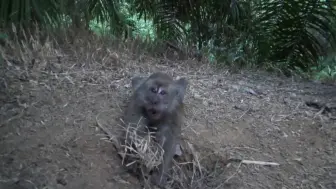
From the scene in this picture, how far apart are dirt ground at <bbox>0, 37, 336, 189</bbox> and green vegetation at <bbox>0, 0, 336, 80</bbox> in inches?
35.0

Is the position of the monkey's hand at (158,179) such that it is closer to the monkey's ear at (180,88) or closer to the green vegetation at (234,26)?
the monkey's ear at (180,88)

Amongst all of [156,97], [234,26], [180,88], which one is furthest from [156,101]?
[234,26]

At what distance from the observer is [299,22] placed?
16.1 ft

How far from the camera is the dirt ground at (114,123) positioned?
99.5 inches

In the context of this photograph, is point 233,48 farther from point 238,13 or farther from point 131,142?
point 131,142

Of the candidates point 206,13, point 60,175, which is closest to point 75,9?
point 206,13

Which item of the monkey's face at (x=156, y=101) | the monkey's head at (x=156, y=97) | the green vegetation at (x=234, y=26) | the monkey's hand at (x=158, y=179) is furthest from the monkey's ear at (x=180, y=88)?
the green vegetation at (x=234, y=26)

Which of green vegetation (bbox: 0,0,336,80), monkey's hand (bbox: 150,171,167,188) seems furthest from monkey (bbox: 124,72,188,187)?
green vegetation (bbox: 0,0,336,80)

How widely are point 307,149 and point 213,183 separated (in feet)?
2.45

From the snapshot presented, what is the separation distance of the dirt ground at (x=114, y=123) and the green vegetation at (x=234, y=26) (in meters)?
0.89

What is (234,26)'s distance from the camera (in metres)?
5.45

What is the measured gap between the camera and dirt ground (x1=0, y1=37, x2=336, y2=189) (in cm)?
253

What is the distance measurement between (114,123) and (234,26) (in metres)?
2.96

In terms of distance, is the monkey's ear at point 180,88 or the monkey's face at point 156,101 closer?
the monkey's face at point 156,101
